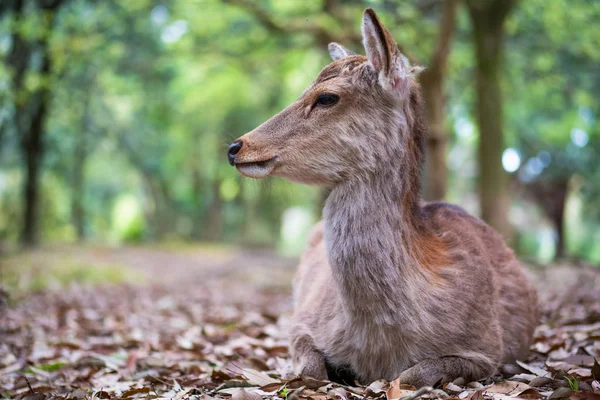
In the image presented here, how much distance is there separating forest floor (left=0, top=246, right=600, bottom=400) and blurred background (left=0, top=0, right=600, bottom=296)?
103cm

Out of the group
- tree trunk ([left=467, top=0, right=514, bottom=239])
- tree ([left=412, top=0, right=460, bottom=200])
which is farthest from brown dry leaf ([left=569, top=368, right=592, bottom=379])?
tree ([left=412, top=0, right=460, bottom=200])

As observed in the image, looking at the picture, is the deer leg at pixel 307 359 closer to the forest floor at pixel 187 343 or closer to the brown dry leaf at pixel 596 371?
the forest floor at pixel 187 343

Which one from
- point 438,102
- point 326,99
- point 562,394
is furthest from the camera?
point 438,102

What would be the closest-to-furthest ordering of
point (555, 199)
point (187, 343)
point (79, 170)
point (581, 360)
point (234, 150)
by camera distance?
point (234, 150) → point (581, 360) → point (187, 343) → point (555, 199) → point (79, 170)

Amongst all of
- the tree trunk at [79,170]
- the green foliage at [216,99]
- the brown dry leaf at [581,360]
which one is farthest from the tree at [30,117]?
the brown dry leaf at [581,360]

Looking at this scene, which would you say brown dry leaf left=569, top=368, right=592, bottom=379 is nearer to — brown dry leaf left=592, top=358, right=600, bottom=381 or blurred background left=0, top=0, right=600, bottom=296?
brown dry leaf left=592, top=358, right=600, bottom=381

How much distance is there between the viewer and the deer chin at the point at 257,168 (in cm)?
312

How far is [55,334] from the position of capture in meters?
5.43

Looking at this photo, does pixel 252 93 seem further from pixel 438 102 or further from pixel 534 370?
pixel 534 370

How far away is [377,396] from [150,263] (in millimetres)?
13301

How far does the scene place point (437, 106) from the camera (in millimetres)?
10258

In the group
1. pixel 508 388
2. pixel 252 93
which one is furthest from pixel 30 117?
pixel 508 388

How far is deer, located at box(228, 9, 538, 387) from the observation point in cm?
301

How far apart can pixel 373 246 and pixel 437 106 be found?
7696mm
